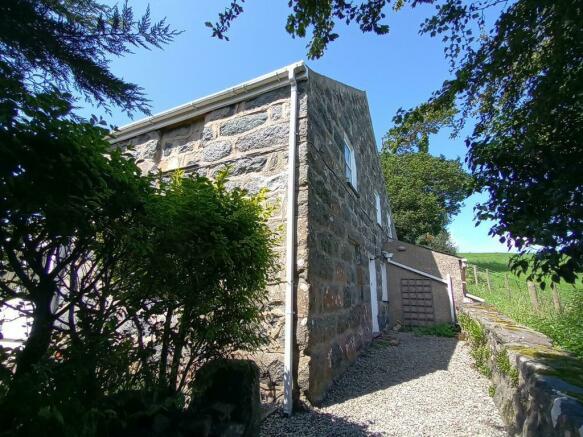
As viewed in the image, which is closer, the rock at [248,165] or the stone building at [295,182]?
the stone building at [295,182]

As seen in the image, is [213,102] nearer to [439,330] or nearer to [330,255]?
[330,255]

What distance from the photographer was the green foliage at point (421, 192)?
2288cm

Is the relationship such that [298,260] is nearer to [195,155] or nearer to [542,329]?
[195,155]

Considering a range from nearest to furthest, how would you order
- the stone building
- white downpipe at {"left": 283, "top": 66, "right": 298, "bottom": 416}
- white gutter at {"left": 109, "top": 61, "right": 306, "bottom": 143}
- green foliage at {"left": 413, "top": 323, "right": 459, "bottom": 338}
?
white downpipe at {"left": 283, "top": 66, "right": 298, "bottom": 416} < the stone building < white gutter at {"left": 109, "top": 61, "right": 306, "bottom": 143} < green foliage at {"left": 413, "top": 323, "right": 459, "bottom": 338}

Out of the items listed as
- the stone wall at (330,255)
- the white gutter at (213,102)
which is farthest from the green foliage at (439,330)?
→ the white gutter at (213,102)

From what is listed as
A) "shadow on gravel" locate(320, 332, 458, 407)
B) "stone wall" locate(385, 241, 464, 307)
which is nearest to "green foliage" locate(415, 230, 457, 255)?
"stone wall" locate(385, 241, 464, 307)

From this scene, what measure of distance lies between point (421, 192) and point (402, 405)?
77.0ft

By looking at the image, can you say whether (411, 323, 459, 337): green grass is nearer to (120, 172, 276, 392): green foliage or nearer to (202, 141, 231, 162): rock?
(202, 141, 231, 162): rock

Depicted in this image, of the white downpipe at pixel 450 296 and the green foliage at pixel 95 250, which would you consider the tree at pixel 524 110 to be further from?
the white downpipe at pixel 450 296

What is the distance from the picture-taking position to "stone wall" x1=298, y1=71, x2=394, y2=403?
11.6 ft

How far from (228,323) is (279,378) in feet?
4.81

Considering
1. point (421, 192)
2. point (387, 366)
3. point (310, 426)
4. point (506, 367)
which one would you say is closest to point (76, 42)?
point (310, 426)

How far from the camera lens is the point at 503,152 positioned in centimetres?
247

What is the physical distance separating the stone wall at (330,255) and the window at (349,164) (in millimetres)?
272
